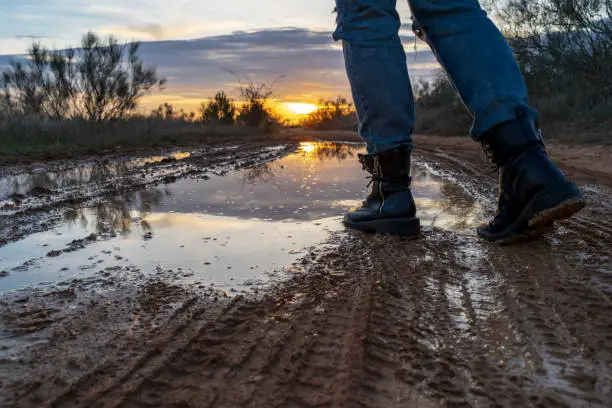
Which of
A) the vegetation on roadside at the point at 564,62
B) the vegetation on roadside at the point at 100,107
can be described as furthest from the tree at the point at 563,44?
the vegetation on roadside at the point at 100,107

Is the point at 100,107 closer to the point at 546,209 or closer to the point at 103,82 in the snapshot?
the point at 103,82

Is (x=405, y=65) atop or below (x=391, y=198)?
atop

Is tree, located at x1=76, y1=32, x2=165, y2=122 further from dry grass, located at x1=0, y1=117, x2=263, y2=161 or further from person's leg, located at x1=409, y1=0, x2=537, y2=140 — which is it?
person's leg, located at x1=409, y1=0, x2=537, y2=140

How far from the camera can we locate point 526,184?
186 cm

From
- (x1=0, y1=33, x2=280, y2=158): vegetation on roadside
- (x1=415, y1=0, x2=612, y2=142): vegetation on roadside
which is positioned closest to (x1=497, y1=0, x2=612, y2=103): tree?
(x1=415, y1=0, x2=612, y2=142): vegetation on roadside

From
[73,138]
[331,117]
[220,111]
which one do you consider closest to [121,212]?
[73,138]

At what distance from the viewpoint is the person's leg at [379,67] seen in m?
2.10

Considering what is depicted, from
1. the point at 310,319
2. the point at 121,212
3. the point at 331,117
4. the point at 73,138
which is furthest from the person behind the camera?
the point at 331,117

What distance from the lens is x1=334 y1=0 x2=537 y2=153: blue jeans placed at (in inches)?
76.0

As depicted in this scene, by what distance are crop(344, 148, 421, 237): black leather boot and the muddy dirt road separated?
0.25 feet

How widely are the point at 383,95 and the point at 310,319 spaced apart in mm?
1138

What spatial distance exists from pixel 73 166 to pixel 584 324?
5708 mm

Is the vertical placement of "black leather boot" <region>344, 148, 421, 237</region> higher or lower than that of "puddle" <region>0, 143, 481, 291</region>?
higher

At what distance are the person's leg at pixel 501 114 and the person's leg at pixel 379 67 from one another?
0.13 metres
